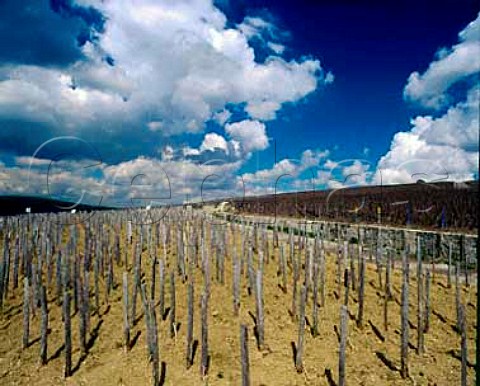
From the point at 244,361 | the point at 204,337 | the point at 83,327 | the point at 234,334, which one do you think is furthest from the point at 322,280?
the point at 83,327

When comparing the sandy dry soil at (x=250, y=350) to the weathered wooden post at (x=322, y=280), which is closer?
the sandy dry soil at (x=250, y=350)

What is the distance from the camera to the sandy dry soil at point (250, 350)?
7828 millimetres

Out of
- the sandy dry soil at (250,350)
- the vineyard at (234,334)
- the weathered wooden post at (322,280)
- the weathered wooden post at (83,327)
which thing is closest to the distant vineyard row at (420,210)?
the weathered wooden post at (322,280)

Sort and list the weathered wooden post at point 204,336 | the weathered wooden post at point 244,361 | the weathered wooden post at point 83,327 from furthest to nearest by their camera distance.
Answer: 1. the weathered wooden post at point 83,327
2. the weathered wooden post at point 204,336
3. the weathered wooden post at point 244,361

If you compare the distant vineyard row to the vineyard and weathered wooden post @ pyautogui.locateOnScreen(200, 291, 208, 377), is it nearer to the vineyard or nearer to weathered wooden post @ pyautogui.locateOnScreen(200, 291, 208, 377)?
the vineyard

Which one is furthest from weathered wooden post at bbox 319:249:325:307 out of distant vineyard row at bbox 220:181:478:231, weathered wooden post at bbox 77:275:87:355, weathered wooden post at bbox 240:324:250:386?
distant vineyard row at bbox 220:181:478:231

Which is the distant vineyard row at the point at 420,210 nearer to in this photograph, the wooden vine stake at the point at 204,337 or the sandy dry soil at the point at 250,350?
the sandy dry soil at the point at 250,350

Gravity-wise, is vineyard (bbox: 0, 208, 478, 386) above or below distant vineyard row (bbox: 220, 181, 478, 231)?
below

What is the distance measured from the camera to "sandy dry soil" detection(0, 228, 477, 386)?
7828 millimetres

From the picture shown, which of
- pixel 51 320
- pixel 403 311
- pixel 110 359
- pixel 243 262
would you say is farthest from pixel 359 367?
pixel 51 320

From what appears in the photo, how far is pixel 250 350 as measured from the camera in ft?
28.8

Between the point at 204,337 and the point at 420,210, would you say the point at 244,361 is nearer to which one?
the point at 204,337

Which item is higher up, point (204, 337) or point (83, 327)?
point (204, 337)

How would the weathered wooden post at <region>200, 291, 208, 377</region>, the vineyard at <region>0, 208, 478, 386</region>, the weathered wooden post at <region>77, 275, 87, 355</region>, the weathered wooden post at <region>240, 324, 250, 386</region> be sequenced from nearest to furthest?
the weathered wooden post at <region>240, 324, 250, 386</region>
the weathered wooden post at <region>200, 291, 208, 377</region>
the vineyard at <region>0, 208, 478, 386</region>
the weathered wooden post at <region>77, 275, 87, 355</region>
